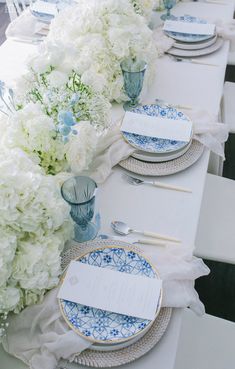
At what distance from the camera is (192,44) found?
203 centimetres

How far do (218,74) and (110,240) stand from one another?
1057 mm

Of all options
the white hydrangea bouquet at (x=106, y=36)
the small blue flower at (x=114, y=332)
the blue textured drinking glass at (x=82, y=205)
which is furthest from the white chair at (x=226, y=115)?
the small blue flower at (x=114, y=332)

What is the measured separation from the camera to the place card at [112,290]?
101 centimetres

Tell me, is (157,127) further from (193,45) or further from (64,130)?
(193,45)

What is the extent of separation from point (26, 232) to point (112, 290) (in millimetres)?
247

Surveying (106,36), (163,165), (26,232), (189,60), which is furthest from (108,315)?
(189,60)

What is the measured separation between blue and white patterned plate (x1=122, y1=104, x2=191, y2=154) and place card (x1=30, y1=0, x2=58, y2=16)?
82 cm

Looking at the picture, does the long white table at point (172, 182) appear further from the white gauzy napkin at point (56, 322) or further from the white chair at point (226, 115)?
the white chair at point (226, 115)

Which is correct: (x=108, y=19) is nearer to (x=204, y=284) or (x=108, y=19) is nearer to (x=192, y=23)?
(x=192, y=23)

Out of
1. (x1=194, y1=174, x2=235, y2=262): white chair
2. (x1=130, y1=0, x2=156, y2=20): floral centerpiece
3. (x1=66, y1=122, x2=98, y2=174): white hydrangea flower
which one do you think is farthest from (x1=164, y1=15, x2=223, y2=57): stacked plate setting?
(x1=66, y1=122, x2=98, y2=174): white hydrangea flower

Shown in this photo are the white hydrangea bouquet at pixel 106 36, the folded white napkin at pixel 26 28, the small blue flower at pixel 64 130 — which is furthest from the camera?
the folded white napkin at pixel 26 28

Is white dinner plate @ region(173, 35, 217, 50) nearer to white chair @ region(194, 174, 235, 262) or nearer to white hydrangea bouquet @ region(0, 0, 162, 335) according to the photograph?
white hydrangea bouquet @ region(0, 0, 162, 335)

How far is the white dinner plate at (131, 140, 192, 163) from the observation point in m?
1.42

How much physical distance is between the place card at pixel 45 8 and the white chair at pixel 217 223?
1.09 metres
